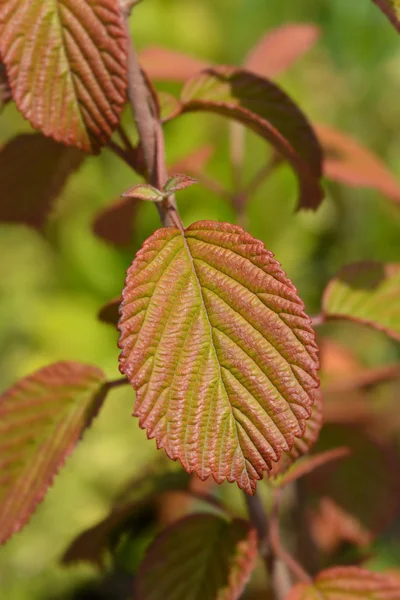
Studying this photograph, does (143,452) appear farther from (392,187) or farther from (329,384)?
(392,187)

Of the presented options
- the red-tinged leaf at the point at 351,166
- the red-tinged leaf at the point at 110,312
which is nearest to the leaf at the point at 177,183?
the red-tinged leaf at the point at 110,312

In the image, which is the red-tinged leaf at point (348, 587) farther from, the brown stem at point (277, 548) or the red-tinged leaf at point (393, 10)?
the red-tinged leaf at point (393, 10)

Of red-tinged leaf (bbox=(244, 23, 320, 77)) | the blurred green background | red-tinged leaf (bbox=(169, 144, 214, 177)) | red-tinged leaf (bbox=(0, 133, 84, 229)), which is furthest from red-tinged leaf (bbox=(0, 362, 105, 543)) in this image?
the blurred green background

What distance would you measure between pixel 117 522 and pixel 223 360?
1.35 feet

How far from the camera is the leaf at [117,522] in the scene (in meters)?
0.84

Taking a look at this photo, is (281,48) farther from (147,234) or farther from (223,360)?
(147,234)

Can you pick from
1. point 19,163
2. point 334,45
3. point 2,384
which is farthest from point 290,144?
point 334,45

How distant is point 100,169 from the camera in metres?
2.82

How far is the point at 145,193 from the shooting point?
1.81 ft

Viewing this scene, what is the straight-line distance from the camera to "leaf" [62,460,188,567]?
84cm

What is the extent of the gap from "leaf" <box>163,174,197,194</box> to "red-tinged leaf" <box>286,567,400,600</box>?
0.40m

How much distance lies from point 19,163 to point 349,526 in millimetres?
685

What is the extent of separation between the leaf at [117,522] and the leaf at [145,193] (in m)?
0.40

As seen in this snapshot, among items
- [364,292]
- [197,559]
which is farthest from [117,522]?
[364,292]
